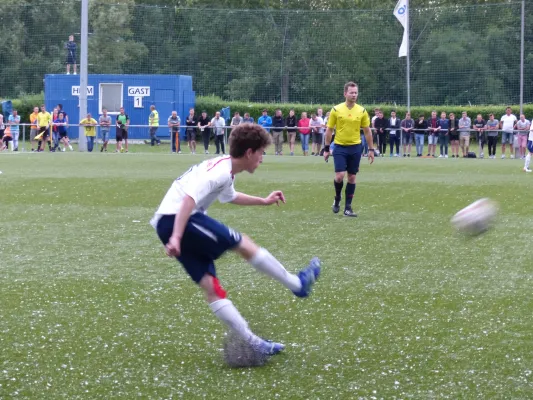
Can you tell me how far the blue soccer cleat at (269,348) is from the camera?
534cm

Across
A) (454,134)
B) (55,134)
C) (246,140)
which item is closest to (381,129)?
(454,134)

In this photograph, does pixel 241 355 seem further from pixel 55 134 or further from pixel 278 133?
pixel 55 134

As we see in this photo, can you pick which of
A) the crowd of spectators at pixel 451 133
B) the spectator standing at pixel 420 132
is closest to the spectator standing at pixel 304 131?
the crowd of spectators at pixel 451 133

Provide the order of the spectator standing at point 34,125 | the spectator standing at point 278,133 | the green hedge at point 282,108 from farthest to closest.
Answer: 1. the green hedge at point 282,108
2. the spectator standing at point 34,125
3. the spectator standing at point 278,133

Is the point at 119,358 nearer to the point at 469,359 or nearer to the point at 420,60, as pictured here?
the point at 469,359

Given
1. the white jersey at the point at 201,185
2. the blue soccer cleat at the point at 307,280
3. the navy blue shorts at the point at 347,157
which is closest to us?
the white jersey at the point at 201,185

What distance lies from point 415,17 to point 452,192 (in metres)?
26.1

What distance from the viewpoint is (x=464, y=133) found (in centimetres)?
3183

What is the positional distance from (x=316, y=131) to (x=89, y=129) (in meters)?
8.87

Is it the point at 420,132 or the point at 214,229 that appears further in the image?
the point at 420,132

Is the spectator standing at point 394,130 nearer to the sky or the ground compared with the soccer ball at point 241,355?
nearer to the sky

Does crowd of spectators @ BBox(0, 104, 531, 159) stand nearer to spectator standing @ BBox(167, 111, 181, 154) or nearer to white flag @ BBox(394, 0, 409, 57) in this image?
spectator standing @ BBox(167, 111, 181, 154)

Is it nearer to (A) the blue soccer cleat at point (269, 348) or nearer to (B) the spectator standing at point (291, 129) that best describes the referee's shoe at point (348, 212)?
(A) the blue soccer cleat at point (269, 348)

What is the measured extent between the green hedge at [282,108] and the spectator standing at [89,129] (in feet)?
30.4
